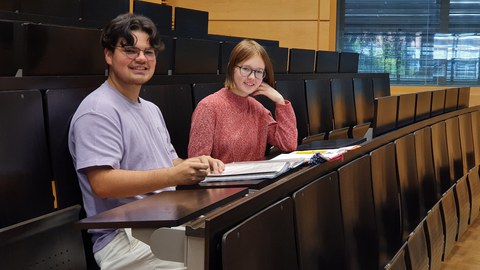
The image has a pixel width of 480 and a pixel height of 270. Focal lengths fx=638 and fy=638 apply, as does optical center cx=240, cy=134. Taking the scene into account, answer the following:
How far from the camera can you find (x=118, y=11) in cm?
119

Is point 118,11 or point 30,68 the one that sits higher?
point 118,11

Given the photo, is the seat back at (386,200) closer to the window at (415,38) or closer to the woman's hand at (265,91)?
the woman's hand at (265,91)

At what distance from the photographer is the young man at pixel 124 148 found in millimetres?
524

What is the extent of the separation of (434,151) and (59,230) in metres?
0.79

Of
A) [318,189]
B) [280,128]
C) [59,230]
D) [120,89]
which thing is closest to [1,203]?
[59,230]

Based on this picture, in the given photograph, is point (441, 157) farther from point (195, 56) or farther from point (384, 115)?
point (195, 56)

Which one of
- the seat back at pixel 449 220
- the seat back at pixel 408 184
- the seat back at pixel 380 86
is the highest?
the seat back at pixel 380 86

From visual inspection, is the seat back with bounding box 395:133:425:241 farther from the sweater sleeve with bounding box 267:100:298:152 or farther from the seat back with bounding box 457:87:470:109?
the seat back with bounding box 457:87:470:109

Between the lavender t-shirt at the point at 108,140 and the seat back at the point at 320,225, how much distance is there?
0.16m

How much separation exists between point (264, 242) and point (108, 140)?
19 cm

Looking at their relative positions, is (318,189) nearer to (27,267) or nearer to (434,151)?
(27,267)

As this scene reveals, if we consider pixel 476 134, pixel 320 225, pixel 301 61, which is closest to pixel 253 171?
pixel 320 225

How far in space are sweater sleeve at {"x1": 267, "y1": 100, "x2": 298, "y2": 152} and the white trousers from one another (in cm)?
36

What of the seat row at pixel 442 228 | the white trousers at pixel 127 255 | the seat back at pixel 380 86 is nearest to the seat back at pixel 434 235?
the seat row at pixel 442 228
